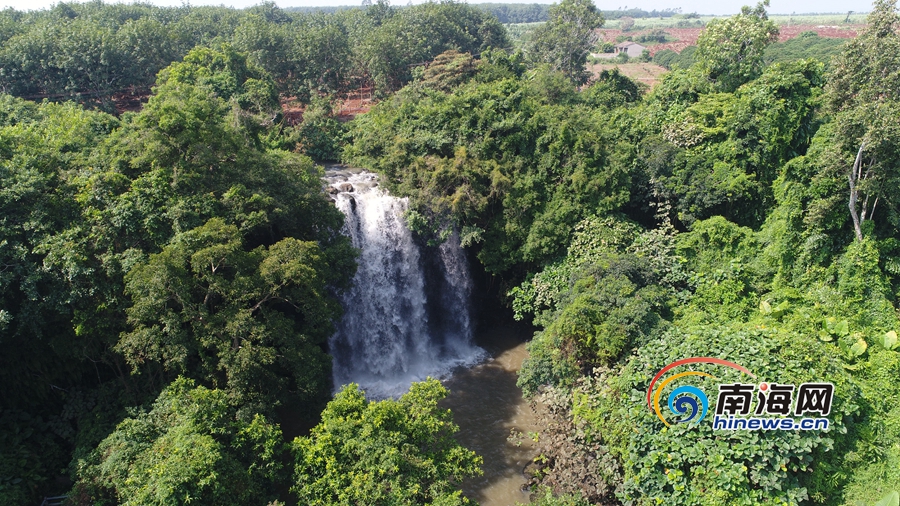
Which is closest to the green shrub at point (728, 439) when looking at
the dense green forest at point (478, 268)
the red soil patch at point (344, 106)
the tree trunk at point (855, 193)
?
the dense green forest at point (478, 268)

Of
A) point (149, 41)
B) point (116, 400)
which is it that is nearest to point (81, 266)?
point (116, 400)

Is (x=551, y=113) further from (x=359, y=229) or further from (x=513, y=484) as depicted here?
(x=513, y=484)

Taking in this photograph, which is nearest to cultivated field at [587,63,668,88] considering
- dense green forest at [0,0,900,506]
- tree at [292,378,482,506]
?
dense green forest at [0,0,900,506]

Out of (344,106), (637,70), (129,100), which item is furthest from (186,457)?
(637,70)

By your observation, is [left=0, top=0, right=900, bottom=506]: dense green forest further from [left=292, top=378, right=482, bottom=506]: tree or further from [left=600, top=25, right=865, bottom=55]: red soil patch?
[left=600, top=25, right=865, bottom=55]: red soil patch

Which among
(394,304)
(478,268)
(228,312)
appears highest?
(228,312)

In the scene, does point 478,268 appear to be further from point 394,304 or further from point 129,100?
point 129,100

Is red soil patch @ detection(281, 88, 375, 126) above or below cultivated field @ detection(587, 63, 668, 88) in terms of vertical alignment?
below

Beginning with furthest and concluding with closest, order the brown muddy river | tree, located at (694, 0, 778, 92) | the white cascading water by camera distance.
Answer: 1. tree, located at (694, 0, 778, 92)
2. the white cascading water
3. the brown muddy river
